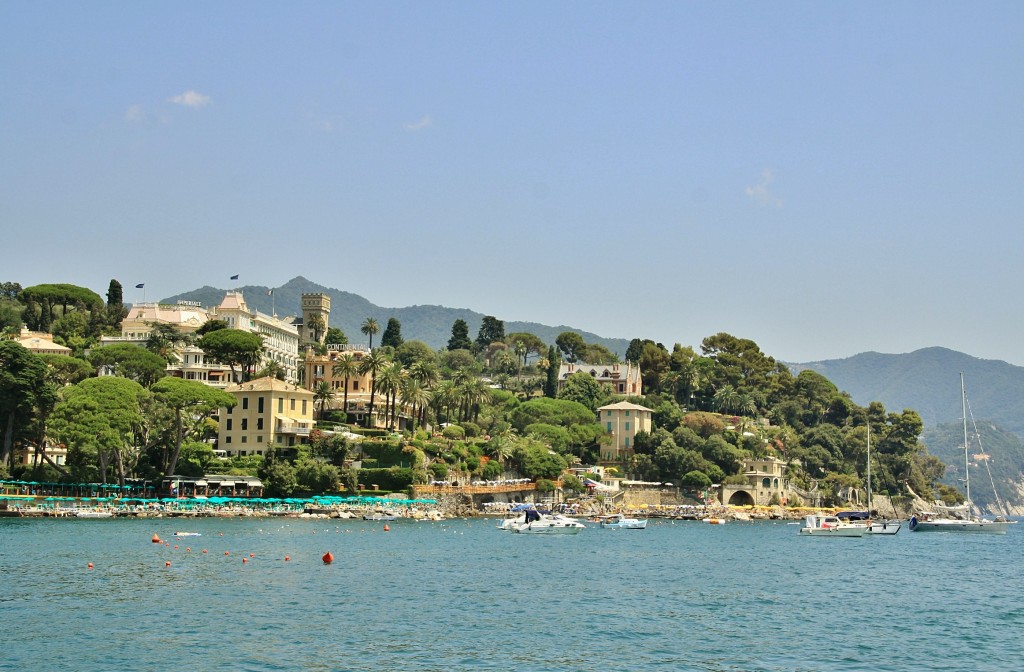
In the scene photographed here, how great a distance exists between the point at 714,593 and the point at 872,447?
372 feet

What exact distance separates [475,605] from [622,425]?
94.2 m

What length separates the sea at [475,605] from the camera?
109 feet

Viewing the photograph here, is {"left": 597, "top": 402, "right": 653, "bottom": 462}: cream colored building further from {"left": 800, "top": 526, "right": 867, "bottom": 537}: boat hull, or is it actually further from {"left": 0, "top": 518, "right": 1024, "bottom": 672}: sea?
{"left": 0, "top": 518, "right": 1024, "bottom": 672}: sea

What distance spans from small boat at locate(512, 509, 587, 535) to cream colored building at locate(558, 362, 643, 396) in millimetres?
63784

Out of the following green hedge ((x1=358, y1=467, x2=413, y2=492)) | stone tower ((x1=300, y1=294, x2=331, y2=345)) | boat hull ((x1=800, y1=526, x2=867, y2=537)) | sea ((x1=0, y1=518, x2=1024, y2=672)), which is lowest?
sea ((x1=0, y1=518, x2=1024, y2=672))

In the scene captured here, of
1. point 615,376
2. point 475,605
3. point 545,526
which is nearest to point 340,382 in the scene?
point 615,376

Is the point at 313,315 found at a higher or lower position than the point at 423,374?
higher

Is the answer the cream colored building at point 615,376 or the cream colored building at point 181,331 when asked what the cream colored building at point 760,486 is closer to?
the cream colored building at point 615,376

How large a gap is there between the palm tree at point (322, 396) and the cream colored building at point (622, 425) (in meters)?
33.0

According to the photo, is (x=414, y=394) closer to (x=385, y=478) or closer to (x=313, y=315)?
(x=385, y=478)

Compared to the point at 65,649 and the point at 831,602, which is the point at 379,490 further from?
the point at 65,649

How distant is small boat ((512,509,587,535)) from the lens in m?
86.9

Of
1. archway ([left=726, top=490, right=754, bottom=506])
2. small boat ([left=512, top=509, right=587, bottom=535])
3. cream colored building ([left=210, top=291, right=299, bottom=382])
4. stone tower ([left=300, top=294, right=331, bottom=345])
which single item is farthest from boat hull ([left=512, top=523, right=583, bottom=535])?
stone tower ([left=300, top=294, right=331, bottom=345])

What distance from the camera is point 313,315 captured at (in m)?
172
